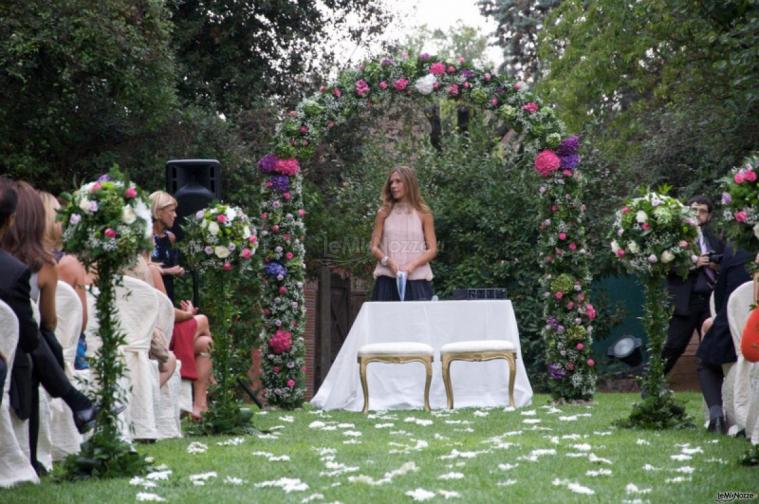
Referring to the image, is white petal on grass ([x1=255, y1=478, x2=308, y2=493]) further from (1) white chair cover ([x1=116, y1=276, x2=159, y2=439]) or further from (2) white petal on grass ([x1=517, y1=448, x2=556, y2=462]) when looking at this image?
(1) white chair cover ([x1=116, y1=276, x2=159, y2=439])

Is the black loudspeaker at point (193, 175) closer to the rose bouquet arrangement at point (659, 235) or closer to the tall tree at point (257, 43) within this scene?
the rose bouquet arrangement at point (659, 235)

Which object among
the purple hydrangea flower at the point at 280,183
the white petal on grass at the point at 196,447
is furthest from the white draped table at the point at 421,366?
the white petal on grass at the point at 196,447

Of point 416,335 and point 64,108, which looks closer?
point 416,335

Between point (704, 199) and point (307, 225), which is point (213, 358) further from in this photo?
point (307, 225)

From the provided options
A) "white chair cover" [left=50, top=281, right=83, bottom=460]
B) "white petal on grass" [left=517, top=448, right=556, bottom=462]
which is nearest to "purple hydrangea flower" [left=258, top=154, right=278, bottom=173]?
"white chair cover" [left=50, top=281, right=83, bottom=460]

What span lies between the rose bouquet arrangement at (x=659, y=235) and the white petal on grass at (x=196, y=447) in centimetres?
326

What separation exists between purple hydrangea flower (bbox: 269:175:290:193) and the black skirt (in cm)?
138

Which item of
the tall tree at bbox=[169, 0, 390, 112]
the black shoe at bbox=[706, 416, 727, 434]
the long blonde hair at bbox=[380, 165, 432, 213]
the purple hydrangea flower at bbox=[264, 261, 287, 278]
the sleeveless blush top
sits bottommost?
the black shoe at bbox=[706, 416, 727, 434]

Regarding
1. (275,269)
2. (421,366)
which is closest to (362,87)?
(275,269)

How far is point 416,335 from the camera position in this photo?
11.5 meters

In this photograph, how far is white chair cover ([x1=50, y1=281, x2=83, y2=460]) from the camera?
7.03 meters

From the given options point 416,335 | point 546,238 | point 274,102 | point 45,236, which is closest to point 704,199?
point 546,238

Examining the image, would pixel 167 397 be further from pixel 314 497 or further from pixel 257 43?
pixel 257 43

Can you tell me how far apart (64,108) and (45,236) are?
9.19 metres
